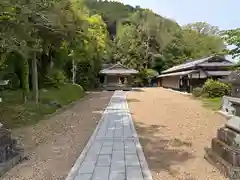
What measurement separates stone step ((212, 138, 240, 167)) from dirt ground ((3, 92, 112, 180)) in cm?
291

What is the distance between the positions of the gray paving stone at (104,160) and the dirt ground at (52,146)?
0.57 meters

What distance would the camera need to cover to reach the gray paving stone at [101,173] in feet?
15.5

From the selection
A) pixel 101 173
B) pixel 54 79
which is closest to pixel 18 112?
pixel 101 173

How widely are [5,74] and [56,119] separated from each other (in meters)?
7.29

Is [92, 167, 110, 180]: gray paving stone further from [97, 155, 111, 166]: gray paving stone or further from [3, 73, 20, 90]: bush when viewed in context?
[3, 73, 20, 90]: bush

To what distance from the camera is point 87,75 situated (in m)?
37.8

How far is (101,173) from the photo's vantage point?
16.2 ft

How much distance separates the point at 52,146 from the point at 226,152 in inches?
172

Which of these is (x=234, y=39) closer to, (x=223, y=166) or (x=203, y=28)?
(x=223, y=166)

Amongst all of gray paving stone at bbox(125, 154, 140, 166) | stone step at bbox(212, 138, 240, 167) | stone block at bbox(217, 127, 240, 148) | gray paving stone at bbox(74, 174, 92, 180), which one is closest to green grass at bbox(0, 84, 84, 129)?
gray paving stone at bbox(125, 154, 140, 166)

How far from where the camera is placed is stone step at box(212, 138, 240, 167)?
4.70 m

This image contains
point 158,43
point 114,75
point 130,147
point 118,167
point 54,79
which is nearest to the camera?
point 118,167

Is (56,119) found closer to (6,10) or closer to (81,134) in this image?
(81,134)

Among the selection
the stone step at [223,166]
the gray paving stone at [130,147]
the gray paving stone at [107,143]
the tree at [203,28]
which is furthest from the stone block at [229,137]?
the tree at [203,28]
